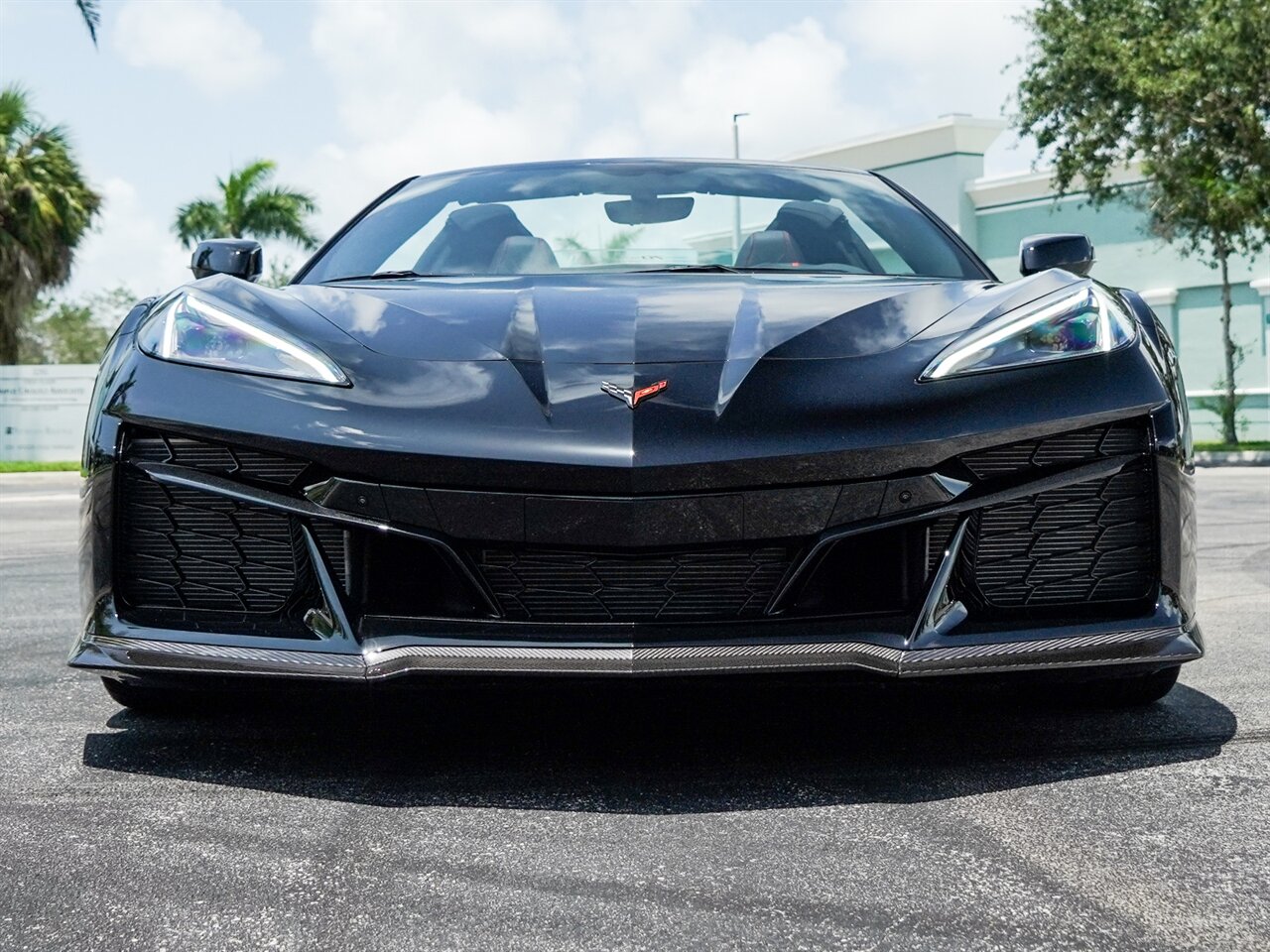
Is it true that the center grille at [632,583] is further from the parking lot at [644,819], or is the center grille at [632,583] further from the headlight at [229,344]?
the headlight at [229,344]

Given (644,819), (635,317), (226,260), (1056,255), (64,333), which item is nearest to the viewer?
(644,819)

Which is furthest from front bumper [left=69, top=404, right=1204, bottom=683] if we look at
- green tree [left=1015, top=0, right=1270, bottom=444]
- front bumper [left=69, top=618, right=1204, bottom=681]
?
green tree [left=1015, top=0, right=1270, bottom=444]

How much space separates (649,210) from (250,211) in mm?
30450

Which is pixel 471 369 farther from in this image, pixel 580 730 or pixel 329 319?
pixel 580 730

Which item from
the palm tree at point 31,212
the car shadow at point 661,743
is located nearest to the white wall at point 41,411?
the palm tree at point 31,212

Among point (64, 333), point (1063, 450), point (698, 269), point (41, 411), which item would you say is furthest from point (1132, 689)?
point (64, 333)

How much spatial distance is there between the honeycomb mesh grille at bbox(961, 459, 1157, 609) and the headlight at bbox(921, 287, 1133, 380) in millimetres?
249

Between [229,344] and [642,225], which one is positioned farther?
[642,225]

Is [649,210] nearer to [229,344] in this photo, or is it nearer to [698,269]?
[698,269]

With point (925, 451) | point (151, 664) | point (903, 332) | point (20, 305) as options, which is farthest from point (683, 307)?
point (20, 305)

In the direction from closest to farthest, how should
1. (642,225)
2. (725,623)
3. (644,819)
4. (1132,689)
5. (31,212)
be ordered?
(644,819)
(725,623)
(1132,689)
(642,225)
(31,212)

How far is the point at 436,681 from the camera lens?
255cm

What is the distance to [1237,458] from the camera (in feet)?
68.2

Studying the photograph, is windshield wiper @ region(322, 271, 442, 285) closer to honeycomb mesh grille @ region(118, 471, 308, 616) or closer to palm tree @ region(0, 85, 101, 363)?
honeycomb mesh grille @ region(118, 471, 308, 616)
